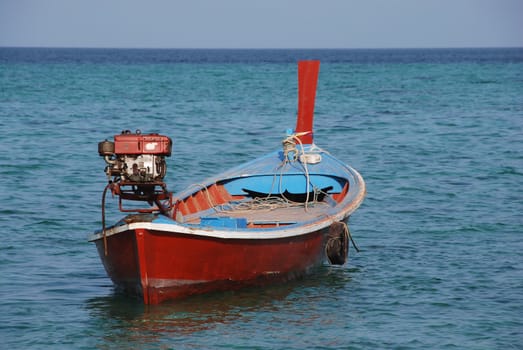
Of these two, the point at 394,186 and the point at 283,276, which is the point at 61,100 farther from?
the point at 283,276

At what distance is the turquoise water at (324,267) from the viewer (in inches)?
430

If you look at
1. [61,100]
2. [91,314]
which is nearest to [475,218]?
[91,314]

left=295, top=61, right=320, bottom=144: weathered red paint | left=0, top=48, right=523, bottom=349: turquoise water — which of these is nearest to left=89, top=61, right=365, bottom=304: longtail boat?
left=0, top=48, right=523, bottom=349: turquoise water

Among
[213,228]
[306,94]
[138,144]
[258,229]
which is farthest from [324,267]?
[306,94]

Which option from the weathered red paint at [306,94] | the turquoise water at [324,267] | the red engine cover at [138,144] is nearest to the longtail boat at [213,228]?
the red engine cover at [138,144]

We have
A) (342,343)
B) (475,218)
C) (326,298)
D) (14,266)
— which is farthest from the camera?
(475,218)

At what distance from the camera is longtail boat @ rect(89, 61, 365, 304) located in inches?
417

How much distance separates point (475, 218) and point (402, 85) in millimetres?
47442

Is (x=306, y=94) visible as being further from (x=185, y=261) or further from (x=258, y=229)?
(x=185, y=261)

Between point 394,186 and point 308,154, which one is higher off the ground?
point 308,154

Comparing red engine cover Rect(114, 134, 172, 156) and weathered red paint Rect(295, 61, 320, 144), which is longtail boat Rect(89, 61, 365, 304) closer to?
red engine cover Rect(114, 134, 172, 156)

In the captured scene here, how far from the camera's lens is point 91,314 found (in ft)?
37.7

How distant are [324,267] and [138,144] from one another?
4575mm

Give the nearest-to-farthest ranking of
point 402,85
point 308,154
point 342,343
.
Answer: point 342,343 < point 308,154 < point 402,85
